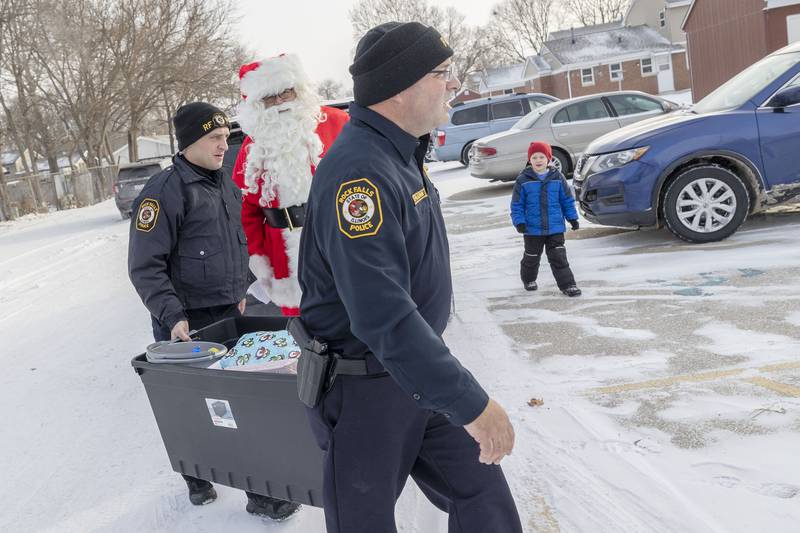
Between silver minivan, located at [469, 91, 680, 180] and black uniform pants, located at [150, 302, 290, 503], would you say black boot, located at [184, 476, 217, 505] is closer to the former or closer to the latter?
black uniform pants, located at [150, 302, 290, 503]

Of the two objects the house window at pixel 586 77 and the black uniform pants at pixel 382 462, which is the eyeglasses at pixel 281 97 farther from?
the house window at pixel 586 77

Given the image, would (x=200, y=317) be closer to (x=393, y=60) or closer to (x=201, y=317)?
(x=201, y=317)

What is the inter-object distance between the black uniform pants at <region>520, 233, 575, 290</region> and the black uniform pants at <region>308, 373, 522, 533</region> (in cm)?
425

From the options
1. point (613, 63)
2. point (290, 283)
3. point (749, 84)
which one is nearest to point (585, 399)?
point (290, 283)

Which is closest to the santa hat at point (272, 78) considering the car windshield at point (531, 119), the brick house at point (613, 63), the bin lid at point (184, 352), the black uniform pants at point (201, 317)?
the black uniform pants at point (201, 317)

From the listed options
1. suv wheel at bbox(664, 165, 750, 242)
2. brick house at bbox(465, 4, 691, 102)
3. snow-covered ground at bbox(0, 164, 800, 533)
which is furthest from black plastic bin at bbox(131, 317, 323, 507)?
brick house at bbox(465, 4, 691, 102)

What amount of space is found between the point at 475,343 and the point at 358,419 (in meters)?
3.32

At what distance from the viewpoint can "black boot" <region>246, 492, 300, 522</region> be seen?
3127 millimetres

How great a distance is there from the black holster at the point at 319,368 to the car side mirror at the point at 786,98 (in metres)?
6.44

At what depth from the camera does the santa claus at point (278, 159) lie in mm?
3736

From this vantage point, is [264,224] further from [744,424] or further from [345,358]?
[744,424]

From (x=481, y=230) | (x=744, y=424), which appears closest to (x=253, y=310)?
(x=744, y=424)

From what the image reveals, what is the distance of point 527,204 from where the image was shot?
6.32 m

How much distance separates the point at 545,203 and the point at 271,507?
13.1 ft
